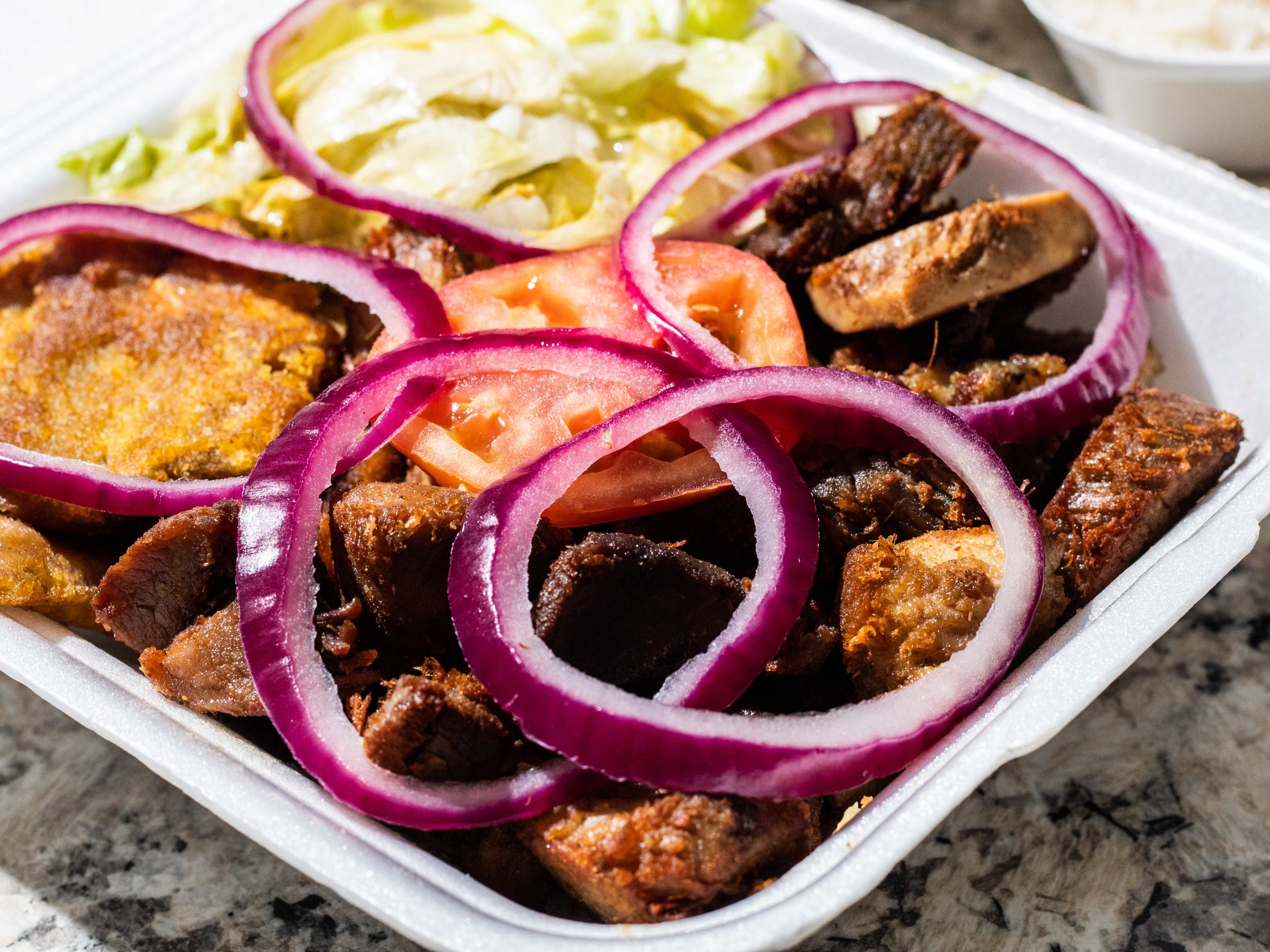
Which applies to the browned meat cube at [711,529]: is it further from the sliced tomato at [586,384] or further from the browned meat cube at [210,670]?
the browned meat cube at [210,670]

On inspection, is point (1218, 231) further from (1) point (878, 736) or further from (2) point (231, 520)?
(2) point (231, 520)

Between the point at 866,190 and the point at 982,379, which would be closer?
the point at 982,379

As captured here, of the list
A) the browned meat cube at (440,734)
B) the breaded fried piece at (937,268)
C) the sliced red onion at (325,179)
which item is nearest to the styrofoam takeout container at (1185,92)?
the breaded fried piece at (937,268)

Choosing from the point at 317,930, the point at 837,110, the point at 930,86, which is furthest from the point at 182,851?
the point at 930,86

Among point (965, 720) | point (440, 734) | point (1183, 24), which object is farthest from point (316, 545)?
point (1183, 24)

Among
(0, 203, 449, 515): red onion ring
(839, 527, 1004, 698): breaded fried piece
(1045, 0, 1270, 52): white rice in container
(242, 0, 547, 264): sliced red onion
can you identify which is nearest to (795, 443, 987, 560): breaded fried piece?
(839, 527, 1004, 698): breaded fried piece

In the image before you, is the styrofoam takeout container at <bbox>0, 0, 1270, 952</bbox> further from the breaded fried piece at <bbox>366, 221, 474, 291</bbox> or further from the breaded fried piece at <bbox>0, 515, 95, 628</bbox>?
the breaded fried piece at <bbox>366, 221, 474, 291</bbox>

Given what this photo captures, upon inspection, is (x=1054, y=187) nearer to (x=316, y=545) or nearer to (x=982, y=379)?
(x=982, y=379)

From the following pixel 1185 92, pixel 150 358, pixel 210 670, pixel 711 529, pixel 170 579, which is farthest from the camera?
pixel 1185 92
